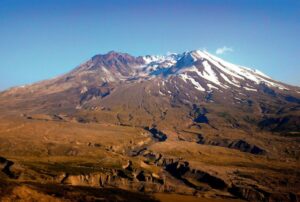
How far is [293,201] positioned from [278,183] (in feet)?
47.0

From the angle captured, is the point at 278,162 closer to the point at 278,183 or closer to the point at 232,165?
the point at 232,165

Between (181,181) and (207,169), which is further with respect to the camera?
Result: (207,169)

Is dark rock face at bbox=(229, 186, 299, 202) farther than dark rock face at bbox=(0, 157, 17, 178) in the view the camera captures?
No

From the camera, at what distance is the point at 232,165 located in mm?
155875

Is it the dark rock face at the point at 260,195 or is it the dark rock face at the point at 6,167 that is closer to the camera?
the dark rock face at the point at 260,195

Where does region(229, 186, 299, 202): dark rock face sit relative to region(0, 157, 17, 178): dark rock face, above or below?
below

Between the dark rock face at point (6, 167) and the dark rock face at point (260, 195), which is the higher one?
the dark rock face at point (6, 167)

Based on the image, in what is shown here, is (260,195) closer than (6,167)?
Yes

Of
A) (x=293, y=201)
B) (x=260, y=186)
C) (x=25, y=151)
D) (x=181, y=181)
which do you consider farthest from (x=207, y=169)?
(x=25, y=151)

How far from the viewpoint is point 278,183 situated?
127250 millimetres

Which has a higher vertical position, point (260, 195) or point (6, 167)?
point (6, 167)

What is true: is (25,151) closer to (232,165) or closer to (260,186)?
(232,165)

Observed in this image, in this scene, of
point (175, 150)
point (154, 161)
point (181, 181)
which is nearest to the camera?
point (181, 181)

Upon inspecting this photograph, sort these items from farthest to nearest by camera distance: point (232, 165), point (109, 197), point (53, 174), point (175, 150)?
point (175, 150), point (232, 165), point (53, 174), point (109, 197)
